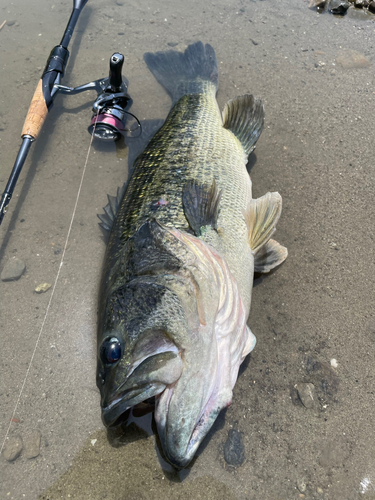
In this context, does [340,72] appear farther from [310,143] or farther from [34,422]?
[34,422]

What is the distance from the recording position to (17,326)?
9.62 ft

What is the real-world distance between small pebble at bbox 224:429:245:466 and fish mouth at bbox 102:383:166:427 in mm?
982

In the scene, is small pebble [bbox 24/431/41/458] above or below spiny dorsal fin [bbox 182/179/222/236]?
below

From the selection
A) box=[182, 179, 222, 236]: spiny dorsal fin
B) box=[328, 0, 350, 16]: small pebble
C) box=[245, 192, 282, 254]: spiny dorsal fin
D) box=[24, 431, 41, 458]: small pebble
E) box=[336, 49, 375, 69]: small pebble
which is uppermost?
box=[328, 0, 350, 16]: small pebble

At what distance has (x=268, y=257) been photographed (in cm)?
313

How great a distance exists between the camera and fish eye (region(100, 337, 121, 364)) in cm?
184

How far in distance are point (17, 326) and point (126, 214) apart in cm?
134

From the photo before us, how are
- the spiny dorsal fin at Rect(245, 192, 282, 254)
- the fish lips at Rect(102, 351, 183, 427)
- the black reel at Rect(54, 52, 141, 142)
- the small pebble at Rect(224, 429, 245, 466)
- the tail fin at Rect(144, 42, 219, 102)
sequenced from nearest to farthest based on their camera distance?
the fish lips at Rect(102, 351, 183, 427) < the small pebble at Rect(224, 429, 245, 466) < the spiny dorsal fin at Rect(245, 192, 282, 254) < the black reel at Rect(54, 52, 141, 142) < the tail fin at Rect(144, 42, 219, 102)

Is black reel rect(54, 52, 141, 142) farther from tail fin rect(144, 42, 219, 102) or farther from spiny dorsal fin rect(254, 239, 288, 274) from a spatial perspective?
spiny dorsal fin rect(254, 239, 288, 274)

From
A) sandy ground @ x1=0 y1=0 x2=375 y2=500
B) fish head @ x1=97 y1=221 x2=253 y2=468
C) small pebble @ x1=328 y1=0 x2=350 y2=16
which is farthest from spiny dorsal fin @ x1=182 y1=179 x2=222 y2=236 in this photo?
small pebble @ x1=328 y1=0 x2=350 y2=16

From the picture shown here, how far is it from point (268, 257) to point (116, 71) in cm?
260

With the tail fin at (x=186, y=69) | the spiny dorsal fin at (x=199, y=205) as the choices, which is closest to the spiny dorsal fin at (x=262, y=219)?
the spiny dorsal fin at (x=199, y=205)

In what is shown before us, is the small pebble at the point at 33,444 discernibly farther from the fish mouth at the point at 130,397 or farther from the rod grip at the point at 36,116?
the rod grip at the point at 36,116

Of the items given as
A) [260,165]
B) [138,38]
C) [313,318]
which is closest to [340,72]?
[260,165]
